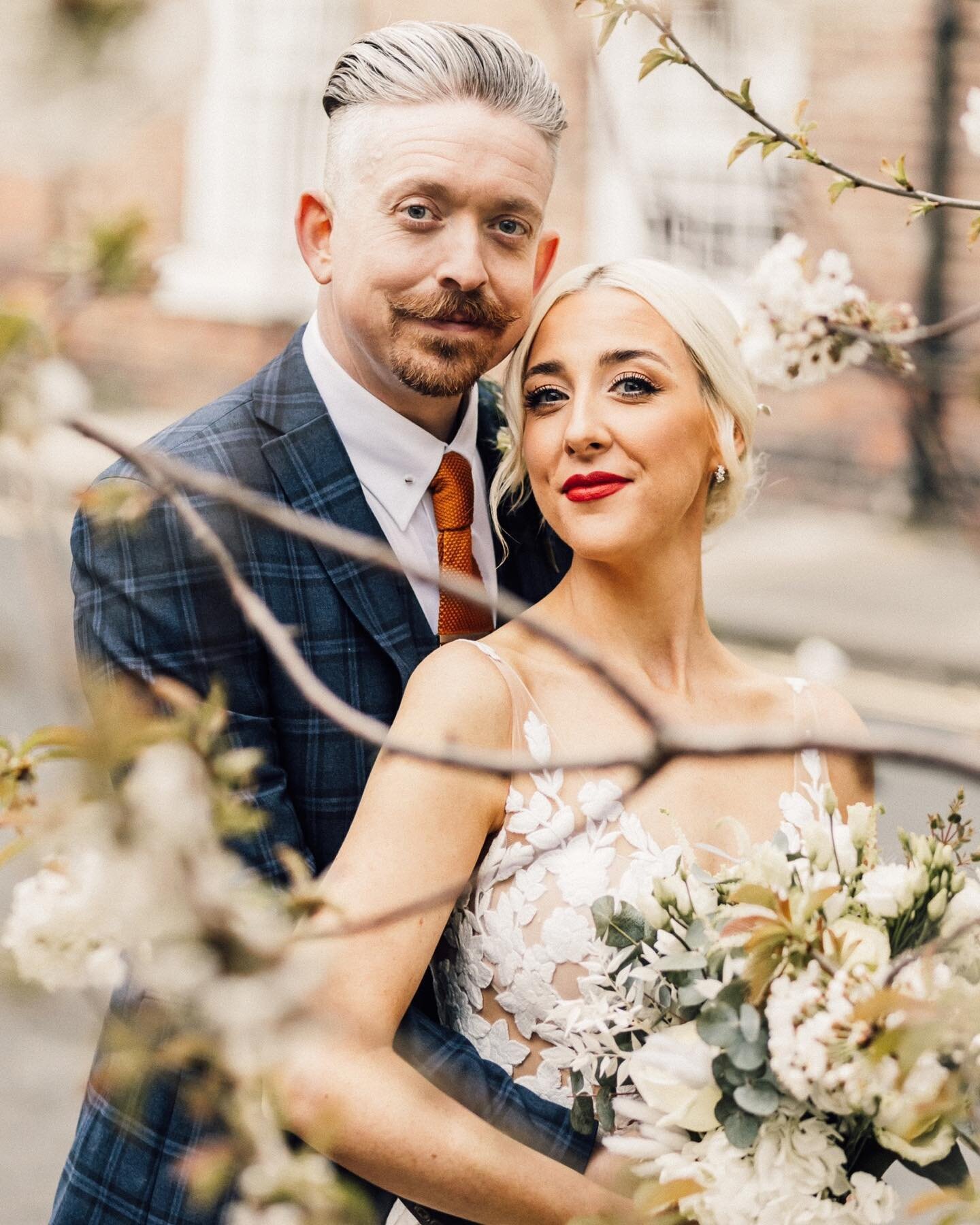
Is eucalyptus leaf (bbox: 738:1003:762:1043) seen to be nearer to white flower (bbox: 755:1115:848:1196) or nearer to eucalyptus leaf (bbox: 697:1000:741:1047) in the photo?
eucalyptus leaf (bbox: 697:1000:741:1047)

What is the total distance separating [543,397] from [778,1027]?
3.44 feet

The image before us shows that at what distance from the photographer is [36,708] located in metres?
0.56

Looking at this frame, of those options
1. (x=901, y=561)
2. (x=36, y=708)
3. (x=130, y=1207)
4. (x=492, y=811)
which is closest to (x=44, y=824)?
(x=36, y=708)

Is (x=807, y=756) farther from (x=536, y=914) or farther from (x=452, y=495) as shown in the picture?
(x=452, y=495)

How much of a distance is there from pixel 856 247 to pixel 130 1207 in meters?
7.97

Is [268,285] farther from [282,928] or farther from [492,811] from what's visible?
[282,928]

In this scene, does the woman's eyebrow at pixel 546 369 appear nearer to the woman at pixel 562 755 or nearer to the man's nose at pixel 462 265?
the woman at pixel 562 755

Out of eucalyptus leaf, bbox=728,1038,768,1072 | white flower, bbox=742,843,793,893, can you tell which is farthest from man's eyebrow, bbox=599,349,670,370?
eucalyptus leaf, bbox=728,1038,768,1072

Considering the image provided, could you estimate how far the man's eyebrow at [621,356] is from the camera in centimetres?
205

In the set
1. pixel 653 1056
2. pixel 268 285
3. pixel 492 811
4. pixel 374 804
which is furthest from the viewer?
pixel 268 285

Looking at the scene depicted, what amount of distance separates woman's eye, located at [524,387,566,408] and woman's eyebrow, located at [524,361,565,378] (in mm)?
21

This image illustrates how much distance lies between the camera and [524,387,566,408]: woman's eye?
6.80 feet

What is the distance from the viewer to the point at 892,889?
1522 millimetres

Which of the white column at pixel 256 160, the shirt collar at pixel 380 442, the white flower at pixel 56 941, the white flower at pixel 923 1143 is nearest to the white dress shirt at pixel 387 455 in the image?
the shirt collar at pixel 380 442
